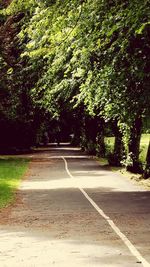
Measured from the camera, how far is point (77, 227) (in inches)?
454

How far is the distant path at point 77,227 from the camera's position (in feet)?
27.8

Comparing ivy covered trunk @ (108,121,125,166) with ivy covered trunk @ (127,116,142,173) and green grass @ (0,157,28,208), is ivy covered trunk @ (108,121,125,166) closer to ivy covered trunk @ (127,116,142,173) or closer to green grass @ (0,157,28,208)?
ivy covered trunk @ (127,116,142,173)

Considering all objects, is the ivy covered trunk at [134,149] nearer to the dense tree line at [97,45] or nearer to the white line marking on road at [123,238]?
the dense tree line at [97,45]

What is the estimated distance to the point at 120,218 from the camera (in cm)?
1279

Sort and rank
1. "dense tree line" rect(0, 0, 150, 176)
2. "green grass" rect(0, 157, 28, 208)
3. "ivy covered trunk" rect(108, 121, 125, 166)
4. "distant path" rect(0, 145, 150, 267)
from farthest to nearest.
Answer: "ivy covered trunk" rect(108, 121, 125, 166), "green grass" rect(0, 157, 28, 208), "dense tree line" rect(0, 0, 150, 176), "distant path" rect(0, 145, 150, 267)

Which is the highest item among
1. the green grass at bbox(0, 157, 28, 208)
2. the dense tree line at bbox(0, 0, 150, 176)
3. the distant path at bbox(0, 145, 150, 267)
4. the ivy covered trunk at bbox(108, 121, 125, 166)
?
the dense tree line at bbox(0, 0, 150, 176)

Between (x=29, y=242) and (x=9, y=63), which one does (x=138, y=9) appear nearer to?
(x=29, y=242)

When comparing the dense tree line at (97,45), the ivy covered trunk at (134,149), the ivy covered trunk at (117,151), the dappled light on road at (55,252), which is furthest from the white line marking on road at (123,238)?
the ivy covered trunk at (117,151)

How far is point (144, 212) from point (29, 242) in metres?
4.81

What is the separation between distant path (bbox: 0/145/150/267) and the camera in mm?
8461

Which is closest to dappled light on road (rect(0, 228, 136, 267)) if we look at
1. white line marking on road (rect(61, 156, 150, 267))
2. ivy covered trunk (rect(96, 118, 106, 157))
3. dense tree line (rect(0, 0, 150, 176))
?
white line marking on road (rect(61, 156, 150, 267))

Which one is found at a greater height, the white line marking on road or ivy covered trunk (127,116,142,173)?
ivy covered trunk (127,116,142,173)

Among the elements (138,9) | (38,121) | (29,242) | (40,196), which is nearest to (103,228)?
(29,242)

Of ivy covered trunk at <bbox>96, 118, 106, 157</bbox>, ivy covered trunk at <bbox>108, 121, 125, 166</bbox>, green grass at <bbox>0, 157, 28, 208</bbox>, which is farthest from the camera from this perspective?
ivy covered trunk at <bbox>96, 118, 106, 157</bbox>
